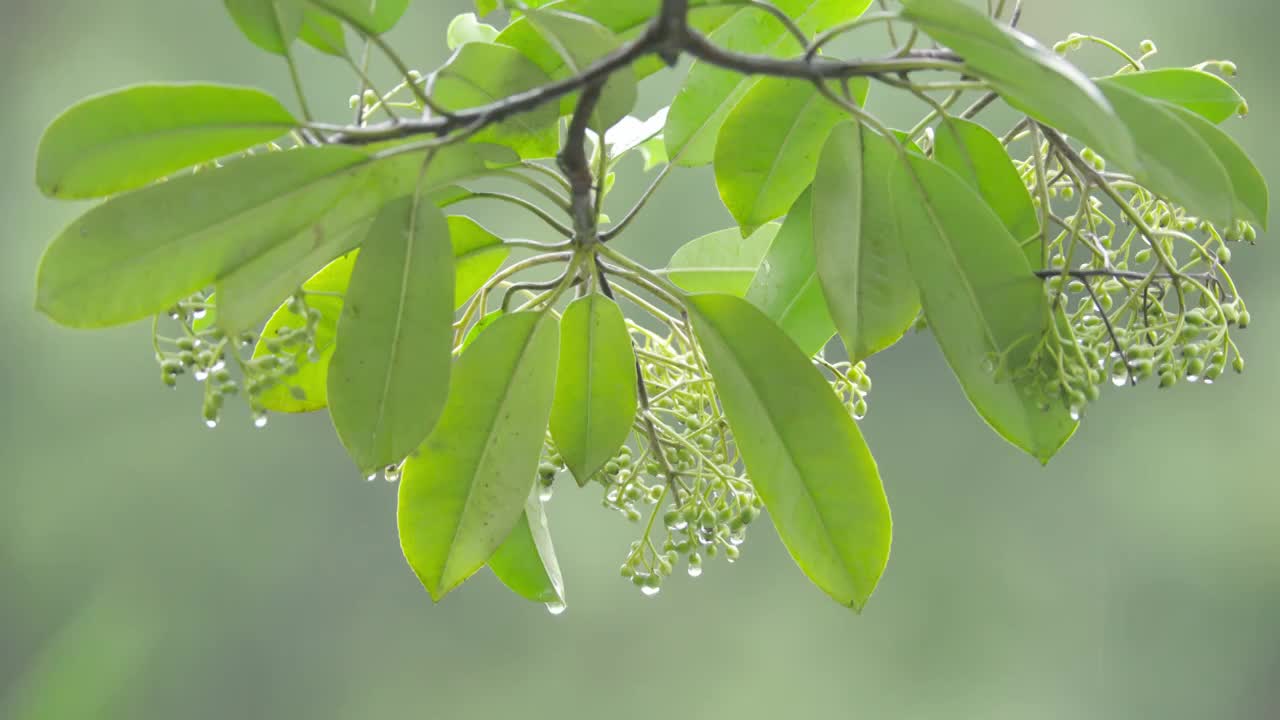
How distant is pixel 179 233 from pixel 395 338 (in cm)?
9

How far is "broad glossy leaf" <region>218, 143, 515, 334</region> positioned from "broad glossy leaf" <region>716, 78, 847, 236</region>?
150 mm

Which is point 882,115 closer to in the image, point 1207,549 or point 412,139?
A: point 1207,549

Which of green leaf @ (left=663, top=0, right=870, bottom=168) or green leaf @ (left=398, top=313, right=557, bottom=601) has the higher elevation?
green leaf @ (left=663, top=0, right=870, bottom=168)

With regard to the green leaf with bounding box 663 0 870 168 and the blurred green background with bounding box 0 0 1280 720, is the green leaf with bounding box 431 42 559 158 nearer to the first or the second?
the green leaf with bounding box 663 0 870 168

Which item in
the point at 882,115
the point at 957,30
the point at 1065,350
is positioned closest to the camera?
the point at 957,30

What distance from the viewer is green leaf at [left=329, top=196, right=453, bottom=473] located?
437mm

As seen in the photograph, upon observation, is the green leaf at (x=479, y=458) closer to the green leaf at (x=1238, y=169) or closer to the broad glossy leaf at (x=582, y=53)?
the broad glossy leaf at (x=582, y=53)

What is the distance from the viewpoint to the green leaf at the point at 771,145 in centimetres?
53

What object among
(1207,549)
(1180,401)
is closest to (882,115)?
(1180,401)

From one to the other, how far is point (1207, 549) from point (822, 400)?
247cm

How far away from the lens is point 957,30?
0.38m

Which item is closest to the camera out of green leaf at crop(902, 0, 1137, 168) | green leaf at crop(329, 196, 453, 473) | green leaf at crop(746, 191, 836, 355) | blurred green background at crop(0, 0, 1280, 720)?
green leaf at crop(902, 0, 1137, 168)

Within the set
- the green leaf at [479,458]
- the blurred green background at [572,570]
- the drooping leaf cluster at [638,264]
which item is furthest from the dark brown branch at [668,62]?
the blurred green background at [572,570]

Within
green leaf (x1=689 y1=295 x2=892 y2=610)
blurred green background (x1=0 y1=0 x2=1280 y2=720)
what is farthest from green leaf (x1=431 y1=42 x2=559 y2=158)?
blurred green background (x1=0 y1=0 x2=1280 y2=720)
